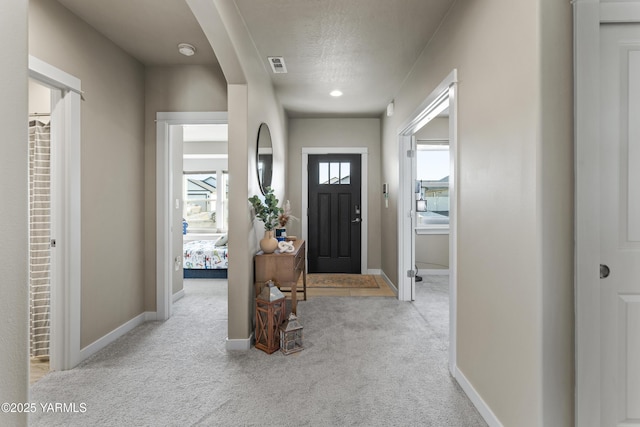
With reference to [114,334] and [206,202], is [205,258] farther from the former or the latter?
[206,202]

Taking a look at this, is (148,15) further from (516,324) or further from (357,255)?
(357,255)

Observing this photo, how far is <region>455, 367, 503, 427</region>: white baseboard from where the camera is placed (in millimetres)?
1636

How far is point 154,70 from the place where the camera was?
10.4 ft

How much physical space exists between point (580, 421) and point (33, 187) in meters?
3.39

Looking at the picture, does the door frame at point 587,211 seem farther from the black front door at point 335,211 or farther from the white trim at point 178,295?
the black front door at point 335,211

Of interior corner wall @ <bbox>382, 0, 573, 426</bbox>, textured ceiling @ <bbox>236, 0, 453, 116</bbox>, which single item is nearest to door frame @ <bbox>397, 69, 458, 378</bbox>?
interior corner wall @ <bbox>382, 0, 573, 426</bbox>

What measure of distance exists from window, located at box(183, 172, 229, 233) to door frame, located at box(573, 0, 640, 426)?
613 cm

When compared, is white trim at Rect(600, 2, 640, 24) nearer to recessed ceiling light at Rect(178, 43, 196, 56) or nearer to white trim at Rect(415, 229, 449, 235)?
recessed ceiling light at Rect(178, 43, 196, 56)

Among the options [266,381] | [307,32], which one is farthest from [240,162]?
[266,381]

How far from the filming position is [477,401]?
1.80 metres

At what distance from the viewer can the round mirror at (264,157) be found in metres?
3.03

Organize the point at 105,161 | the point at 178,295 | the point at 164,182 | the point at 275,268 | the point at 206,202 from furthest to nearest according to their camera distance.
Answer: the point at 206,202
the point at 178,295
the point at 164,182
the point at 275,268
the point at 105,161

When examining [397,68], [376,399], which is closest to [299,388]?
[376,399]

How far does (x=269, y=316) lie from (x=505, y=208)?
1.79m
